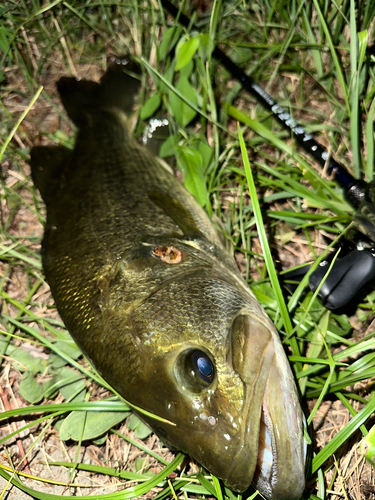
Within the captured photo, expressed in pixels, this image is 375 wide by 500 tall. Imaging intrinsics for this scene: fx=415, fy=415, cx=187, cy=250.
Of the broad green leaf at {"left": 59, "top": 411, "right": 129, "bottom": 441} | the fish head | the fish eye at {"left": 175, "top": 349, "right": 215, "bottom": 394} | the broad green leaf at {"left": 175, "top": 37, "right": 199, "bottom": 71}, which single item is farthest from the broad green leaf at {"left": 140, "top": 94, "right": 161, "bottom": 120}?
the broad green leaf at {"left": 59, "top": 411, "right": 129, "bottom": 441}

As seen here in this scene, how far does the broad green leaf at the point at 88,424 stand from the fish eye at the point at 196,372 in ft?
3.48

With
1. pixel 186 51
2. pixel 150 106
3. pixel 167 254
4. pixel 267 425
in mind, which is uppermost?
pixel 186 51

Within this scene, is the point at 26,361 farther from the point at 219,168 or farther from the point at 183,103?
the point at 183,103

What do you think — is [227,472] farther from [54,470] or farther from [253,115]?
[253,115]

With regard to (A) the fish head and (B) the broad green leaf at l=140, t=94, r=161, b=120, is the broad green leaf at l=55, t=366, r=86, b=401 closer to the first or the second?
(A) the fish head

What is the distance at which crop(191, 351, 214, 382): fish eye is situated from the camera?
72.8 inches

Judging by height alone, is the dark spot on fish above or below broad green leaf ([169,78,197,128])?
below

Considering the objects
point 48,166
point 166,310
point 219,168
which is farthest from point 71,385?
point 219,168

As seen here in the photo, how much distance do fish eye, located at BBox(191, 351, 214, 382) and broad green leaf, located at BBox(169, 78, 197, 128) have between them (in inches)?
73.8

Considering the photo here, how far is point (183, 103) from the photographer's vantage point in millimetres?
3045

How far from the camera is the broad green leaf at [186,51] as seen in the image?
107 inches

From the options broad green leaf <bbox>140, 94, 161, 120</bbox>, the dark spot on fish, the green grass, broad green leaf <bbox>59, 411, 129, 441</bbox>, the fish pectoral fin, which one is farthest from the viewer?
broad green leaf <bbox>140, 94, 161, 120</bbox>

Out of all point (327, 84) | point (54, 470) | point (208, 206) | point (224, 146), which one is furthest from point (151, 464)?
point (327, 84)

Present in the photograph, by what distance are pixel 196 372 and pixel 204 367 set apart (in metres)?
0.04
